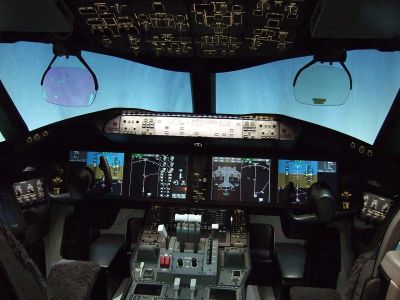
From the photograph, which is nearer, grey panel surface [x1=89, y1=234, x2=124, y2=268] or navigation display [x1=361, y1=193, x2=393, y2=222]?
navigation display [x1=361, y1=193, x2=393, y2=222]

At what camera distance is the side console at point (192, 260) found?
2.96 m

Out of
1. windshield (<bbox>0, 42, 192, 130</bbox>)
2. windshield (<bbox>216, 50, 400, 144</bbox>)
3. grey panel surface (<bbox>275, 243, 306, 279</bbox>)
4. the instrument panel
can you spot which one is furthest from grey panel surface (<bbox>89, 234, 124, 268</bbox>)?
windshield (<bbox>216, 50, 400, 144</bbox>)

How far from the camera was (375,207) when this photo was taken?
324cm

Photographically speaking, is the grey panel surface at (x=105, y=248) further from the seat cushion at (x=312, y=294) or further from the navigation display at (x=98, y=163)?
the seat cushion at (x=312, y=294)

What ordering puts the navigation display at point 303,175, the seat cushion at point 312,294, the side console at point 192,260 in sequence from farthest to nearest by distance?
the navigation display at point 303,175 → the side console at point 192,260 → the seat cushion at point 312,294

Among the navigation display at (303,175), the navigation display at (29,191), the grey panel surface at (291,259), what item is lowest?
the grey panel surface at (291,259)

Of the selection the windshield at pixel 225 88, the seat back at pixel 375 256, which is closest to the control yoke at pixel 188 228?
the windshield at pixel 225 88

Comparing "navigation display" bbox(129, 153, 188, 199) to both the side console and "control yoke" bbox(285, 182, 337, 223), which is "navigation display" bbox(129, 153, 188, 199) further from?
"control yoke" bbox(285, 182, 337, 223)

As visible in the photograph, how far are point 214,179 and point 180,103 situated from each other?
862mm

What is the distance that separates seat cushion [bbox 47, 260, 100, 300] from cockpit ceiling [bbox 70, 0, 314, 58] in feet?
4.16

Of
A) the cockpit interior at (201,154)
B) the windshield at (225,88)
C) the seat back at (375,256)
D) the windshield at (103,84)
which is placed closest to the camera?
the seat back at (375,256)

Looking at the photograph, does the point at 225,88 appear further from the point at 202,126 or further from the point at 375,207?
the point at 375,207

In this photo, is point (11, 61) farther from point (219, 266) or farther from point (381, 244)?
point (381, 244)

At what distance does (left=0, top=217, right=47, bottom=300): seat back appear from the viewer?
935 millimetres
